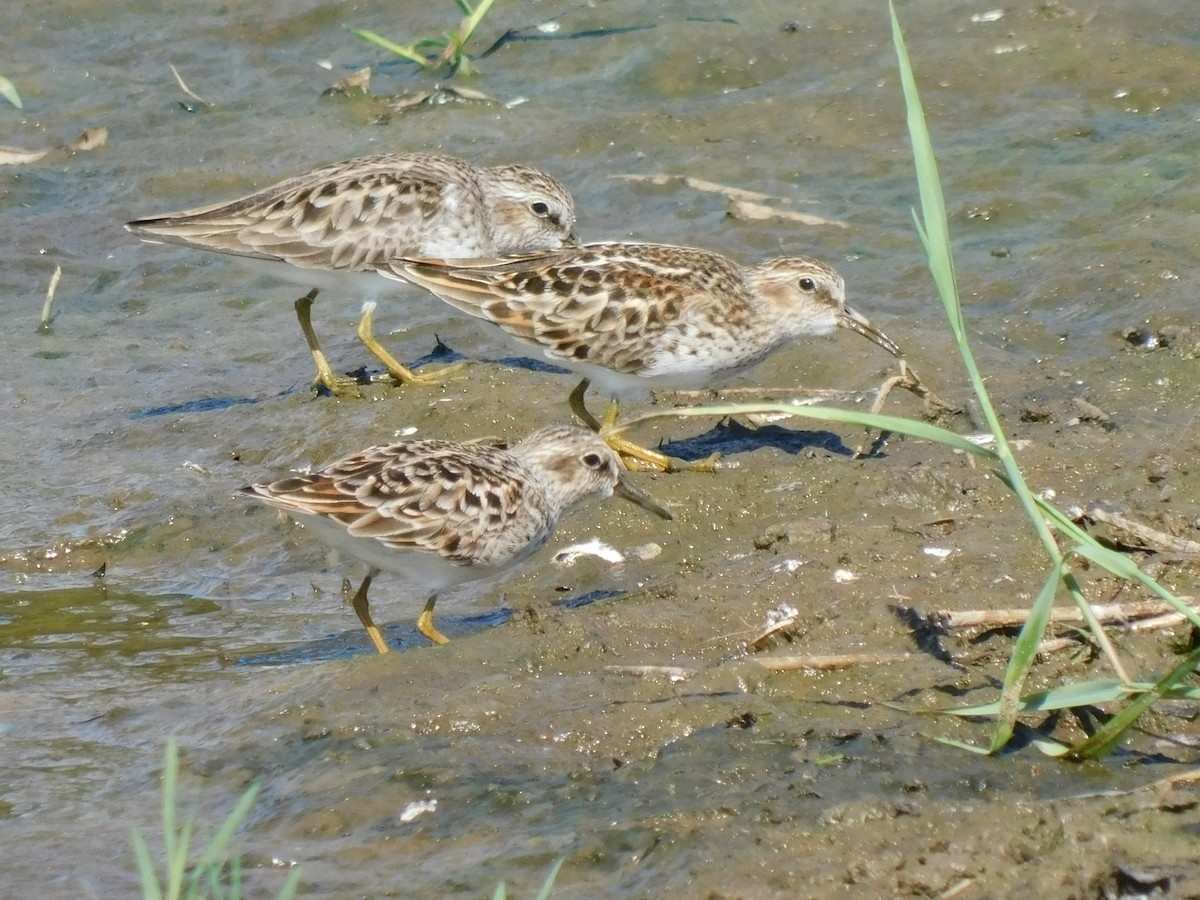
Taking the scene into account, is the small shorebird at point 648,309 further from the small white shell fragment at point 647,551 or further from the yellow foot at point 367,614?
the yellow foot at point 367,614

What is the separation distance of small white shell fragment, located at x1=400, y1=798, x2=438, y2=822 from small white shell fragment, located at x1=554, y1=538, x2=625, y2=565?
2686 mm

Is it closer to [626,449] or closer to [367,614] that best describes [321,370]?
[626,449]

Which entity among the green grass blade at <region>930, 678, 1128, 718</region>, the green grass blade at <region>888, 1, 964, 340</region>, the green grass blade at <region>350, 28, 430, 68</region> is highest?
the green grass blade at <region>888, 1, 964, 340</region>

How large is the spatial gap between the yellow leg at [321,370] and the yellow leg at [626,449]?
4.44 feet

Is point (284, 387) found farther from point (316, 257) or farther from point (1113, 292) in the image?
point (1113, 292)

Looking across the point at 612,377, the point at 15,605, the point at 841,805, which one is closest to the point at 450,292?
the point at 612,377

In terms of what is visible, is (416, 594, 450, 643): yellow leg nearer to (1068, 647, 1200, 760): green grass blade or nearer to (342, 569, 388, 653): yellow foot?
(342, 569, 388, 653): yellow foot

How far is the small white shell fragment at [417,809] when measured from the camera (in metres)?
5.16

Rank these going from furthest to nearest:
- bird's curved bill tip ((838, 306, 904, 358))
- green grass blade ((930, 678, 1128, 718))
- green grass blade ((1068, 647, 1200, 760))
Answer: bird's curved bill tip ((838, 306, 904, 358)) → green grass blade ((930, 678, 1128, 718)) → green grass blade ((1068, 647, 1200, 760))

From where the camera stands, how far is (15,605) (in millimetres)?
8094

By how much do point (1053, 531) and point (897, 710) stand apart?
159 cm

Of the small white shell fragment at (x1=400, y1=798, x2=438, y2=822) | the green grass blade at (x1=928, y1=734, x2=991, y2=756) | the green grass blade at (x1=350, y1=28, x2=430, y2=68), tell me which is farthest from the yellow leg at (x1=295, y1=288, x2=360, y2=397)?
the green grass blade at (x1=928, y1=734, x2=991, y2=756)

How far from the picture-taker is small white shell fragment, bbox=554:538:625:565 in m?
7.83

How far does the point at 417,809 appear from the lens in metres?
5.19
